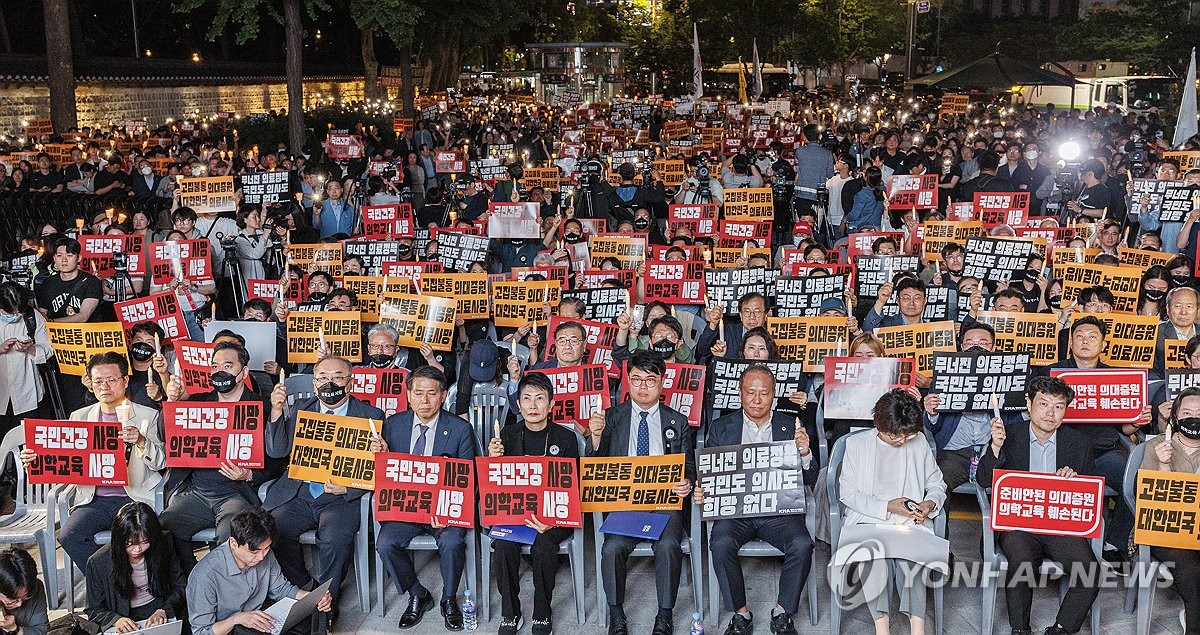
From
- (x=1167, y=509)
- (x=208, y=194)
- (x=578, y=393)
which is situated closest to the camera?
(x=1167, y=509)

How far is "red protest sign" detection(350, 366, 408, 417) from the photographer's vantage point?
7.92 metres

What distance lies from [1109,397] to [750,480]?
2484 millimetres

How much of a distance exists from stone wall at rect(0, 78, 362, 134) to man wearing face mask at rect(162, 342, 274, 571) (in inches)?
837

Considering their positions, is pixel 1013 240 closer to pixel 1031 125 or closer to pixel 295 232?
pixel 295 232

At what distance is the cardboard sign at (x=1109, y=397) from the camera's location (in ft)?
24.0

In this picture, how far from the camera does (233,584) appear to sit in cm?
602

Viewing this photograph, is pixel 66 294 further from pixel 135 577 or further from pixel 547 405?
pixel 547 405

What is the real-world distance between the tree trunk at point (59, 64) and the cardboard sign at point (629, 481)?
71.0 ft

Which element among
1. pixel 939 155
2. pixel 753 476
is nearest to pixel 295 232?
pixel 753 476

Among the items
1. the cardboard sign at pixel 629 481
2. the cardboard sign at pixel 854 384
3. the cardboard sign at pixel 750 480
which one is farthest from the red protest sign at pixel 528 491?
the cardboard sign at pixel 854 384

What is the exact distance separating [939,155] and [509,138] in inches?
434

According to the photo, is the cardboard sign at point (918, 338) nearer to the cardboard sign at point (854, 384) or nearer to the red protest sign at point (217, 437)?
the cardboard sign at point (854, 384)

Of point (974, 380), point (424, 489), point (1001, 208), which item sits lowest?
point (424, 489)

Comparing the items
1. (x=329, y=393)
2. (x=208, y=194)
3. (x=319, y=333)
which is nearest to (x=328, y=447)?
(x=329, y=393)
